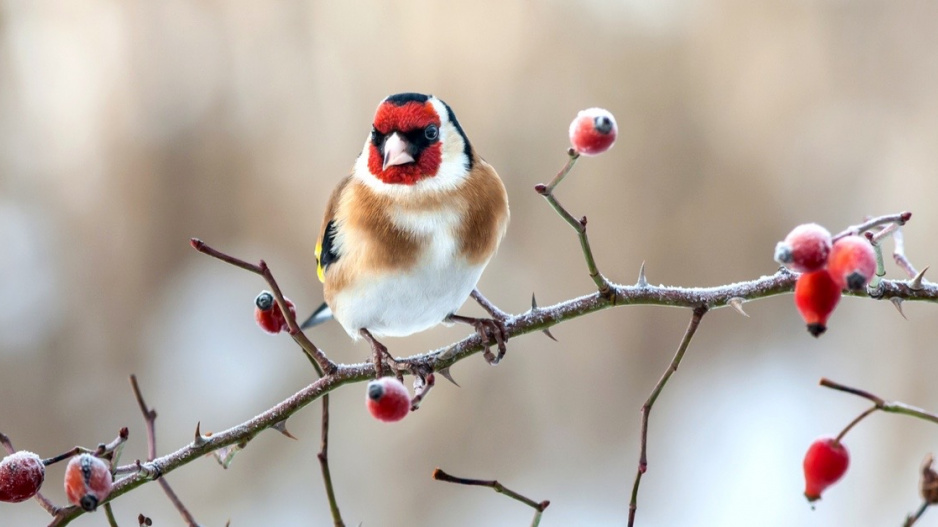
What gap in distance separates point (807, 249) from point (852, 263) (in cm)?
4

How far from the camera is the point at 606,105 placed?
2723 millimetres

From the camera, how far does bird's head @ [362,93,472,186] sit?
1203mm

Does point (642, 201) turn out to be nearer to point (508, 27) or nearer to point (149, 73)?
point (508, 27)

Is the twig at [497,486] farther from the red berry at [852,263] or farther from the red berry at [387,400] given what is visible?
the red berry at [852,263]

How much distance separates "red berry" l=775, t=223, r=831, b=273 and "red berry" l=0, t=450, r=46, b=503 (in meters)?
0.77

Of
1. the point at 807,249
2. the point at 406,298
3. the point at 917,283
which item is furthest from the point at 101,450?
the point at 917,283

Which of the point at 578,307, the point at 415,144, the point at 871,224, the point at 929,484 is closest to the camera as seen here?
the point at 929,484

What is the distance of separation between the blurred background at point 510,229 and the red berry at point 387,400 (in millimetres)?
1764

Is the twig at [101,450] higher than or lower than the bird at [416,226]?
lower

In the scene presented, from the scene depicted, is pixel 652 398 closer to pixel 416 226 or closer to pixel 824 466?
pixel 824 466

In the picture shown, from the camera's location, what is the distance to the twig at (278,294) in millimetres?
782

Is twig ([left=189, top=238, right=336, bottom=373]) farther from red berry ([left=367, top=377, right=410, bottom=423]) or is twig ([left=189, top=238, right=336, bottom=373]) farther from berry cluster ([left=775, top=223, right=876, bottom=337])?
berry cluster ([left=775, top=223, right=876, bottom=337])

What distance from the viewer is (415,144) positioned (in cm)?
125

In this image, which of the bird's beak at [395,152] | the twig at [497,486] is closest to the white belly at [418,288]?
the bird's beak at [395,152]
